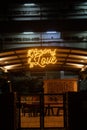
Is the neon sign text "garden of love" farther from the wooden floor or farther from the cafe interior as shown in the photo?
the wooden floor

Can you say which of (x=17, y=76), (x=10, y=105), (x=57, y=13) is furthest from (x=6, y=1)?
(x=10, y=105)

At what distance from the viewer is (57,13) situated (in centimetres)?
2430

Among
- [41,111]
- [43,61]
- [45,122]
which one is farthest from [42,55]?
[41,111]

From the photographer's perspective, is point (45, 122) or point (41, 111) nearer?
point (41, 111)

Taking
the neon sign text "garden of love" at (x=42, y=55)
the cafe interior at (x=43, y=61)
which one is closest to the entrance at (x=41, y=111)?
the cafe interior at (x=43, y=61)

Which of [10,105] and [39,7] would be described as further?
[39,7]

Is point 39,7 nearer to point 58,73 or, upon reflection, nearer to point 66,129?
point 58,73

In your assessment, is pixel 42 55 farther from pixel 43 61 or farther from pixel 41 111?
pixel 41 111

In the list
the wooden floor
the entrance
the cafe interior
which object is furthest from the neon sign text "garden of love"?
the wooden floor

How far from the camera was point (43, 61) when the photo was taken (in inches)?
749

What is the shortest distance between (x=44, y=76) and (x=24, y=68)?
298 centimetres

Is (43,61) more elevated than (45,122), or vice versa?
(43,61)

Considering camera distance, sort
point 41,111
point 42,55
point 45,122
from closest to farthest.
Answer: point 41,111
point 45,122
point 42,55

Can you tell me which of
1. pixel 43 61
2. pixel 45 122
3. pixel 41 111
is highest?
pixel 43 61
